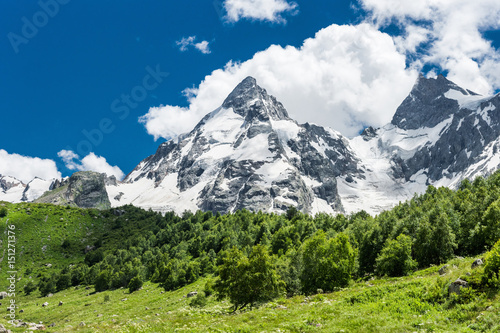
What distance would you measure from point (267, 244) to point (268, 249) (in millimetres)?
6375

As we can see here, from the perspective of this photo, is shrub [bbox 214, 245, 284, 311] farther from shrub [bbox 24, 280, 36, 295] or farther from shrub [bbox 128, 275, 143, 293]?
shrub [bbox 24, 280, 36, 295]

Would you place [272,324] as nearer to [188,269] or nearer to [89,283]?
[188,269]

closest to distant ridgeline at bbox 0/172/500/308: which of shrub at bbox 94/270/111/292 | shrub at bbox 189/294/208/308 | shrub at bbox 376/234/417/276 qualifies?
shrub at bbox 376/234/417/276

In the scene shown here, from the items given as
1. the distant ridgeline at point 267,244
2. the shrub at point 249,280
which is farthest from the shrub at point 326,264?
the shrub at point 249,280

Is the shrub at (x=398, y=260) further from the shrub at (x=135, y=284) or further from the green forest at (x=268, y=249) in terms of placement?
the shrub at (x=135, y=284)

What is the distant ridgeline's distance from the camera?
50.2 metres

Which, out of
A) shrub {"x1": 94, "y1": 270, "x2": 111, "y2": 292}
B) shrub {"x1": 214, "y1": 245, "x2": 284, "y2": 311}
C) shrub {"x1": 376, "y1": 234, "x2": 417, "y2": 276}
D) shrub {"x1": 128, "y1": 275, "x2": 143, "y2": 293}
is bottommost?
shrub {"x1": 376, "y1": 234, "x2": 417, "y2": 276}

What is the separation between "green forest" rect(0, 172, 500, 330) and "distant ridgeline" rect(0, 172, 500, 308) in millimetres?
228

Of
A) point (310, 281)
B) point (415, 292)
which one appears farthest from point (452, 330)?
point (310, 281)

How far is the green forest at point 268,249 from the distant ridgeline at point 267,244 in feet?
0.75

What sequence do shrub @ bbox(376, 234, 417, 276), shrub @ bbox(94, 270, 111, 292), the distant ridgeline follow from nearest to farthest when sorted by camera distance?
shrub @ bbox(376, 234, 417, 276)
the distant ridgeline
shrub @ bbox(94, 270, 111, 292)

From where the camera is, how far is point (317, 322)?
24516 millimetres

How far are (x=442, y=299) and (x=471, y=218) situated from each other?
154 feet

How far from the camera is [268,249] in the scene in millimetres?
101750
